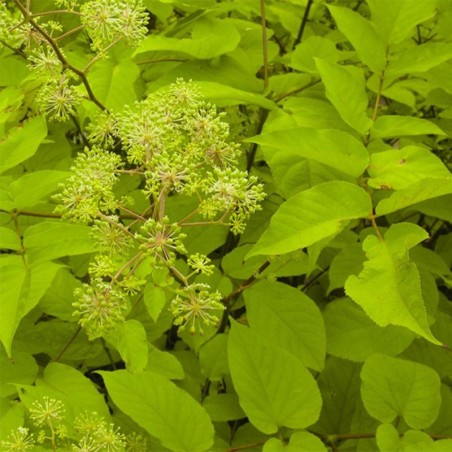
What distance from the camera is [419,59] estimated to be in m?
1.17

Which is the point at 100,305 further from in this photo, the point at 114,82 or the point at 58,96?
the point at 114,82

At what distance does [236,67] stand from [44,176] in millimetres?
458

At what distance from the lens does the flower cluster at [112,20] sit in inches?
41.6

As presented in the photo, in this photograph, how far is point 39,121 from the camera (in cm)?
114

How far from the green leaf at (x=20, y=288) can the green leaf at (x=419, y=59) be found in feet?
2.29

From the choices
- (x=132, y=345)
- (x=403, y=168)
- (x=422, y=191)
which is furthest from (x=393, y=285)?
(x=132, y=345)

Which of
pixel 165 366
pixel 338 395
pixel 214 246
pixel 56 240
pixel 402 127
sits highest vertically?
pixel 402 127

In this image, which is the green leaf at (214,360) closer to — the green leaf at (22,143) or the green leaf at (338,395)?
the green leaf at (338,395)

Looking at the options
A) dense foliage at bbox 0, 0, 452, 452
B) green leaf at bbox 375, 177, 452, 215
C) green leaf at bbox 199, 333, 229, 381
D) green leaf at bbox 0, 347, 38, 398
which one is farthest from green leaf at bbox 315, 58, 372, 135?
green leaf at bbox 0, 347, 38, 398

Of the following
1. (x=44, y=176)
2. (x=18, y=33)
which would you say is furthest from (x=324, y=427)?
(x=18, y=33)

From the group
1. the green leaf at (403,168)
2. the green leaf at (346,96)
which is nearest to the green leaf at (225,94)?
the green leaf at (346,96)

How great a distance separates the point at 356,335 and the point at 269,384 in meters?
0.22

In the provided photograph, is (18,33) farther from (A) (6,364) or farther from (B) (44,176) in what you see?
(A) (6,364)

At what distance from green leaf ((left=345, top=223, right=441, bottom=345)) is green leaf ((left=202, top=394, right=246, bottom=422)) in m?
0.37
